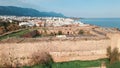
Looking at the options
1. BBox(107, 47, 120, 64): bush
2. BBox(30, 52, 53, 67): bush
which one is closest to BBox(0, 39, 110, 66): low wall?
BBox(30, 52, 53, 67): bush

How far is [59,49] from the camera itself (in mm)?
19766

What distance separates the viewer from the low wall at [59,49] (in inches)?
735

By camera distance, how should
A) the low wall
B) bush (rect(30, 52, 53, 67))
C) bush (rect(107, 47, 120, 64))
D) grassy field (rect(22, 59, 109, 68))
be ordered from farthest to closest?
1. bush (rect(107, 47, 120, 64))
2. the low wall
3. bush (rect(30, 52, 53, 67))
4. grassy field (rect(22, 59, 109, 68))

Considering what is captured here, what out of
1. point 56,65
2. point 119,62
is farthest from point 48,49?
point 119,62

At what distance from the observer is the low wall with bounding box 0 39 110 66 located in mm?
18672

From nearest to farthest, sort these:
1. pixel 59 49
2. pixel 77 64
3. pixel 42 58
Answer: pixel 42 58 → pixel 77 64 → pixel 59 49

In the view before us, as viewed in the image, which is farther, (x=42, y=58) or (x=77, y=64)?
(x=77, y=64)

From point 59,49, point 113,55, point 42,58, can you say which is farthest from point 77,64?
point 113,55

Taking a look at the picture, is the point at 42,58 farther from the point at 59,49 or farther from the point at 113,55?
the point at 113,55

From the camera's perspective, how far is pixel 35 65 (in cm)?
1812

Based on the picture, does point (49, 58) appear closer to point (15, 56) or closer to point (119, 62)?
point (15, 56)

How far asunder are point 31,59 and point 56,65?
1956mm

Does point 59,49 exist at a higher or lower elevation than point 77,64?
higher

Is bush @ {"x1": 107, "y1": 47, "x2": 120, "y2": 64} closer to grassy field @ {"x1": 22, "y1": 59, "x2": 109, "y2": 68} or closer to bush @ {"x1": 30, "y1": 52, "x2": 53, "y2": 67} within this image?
grassy field @ {"x1": 22, "y1": 59, "x2": 109, "y2": 68}
